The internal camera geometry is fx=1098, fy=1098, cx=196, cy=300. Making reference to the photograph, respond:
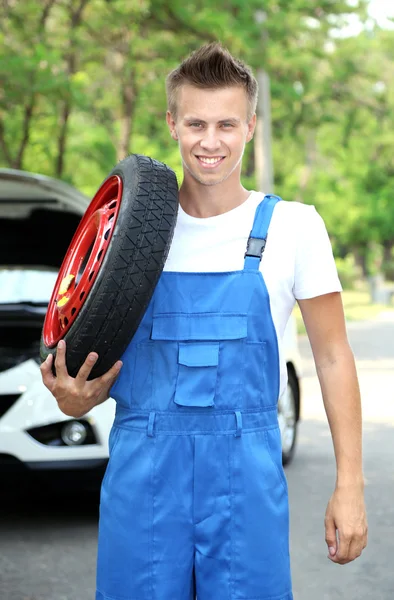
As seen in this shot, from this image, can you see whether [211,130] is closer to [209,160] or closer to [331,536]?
[209,160]

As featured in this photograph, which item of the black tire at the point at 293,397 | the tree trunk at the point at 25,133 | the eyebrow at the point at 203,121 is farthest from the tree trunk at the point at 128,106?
the eyebrow at the point at 203,121

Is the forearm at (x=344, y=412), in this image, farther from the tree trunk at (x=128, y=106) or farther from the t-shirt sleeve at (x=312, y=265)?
the tree trunk at (x=128, y=106)

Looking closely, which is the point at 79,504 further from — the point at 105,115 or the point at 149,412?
the point at 105,115

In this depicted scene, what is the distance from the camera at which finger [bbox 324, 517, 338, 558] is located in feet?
8.48

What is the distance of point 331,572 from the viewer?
5.32 m

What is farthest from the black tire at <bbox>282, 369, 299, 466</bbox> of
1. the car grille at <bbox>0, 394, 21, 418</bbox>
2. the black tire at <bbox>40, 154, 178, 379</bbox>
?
the black tire at <bbox>40, 154, 178, 379</bbox>

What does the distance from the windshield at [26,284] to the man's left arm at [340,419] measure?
4135 mm

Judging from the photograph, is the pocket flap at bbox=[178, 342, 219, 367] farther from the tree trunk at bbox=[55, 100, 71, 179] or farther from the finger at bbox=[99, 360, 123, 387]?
the tree trunk at bbox=[55, 100, 71, 179]

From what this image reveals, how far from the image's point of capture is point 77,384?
9.07 ft

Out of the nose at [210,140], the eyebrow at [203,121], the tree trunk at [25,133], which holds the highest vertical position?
the tree trunk at [25,133]

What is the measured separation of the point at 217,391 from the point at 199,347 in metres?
0.11

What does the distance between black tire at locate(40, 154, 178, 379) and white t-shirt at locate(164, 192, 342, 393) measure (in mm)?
75

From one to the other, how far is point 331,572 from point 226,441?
2.96m

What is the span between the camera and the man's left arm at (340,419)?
8.46 ft
